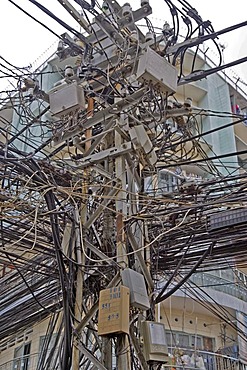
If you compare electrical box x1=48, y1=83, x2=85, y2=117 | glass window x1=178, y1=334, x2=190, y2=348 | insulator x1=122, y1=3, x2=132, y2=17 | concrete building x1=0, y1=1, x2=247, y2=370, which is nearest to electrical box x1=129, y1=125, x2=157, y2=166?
concrete building x1=0, y1=1, x2=247, y2=370

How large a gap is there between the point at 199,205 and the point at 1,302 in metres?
3.00

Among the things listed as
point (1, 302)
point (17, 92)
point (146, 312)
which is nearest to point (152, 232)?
point (146, 312)

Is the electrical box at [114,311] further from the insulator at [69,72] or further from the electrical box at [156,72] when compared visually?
the insulator at [69,72]

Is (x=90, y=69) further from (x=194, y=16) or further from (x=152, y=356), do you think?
(x=152, y=356)

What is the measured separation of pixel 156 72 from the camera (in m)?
3.48

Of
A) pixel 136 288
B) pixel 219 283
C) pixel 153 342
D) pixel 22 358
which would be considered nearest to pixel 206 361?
pixel 219 283

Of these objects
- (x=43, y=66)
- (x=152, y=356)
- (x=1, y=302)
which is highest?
(x=43, y=66)

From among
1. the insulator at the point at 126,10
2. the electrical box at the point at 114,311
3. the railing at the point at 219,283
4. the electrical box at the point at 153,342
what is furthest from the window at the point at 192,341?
the insulator at the point at 126,10

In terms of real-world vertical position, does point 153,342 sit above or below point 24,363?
below

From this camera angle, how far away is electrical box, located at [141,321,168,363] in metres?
3.16

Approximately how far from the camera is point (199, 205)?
386cm

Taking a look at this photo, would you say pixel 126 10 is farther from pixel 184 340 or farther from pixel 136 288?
pixel 184 340

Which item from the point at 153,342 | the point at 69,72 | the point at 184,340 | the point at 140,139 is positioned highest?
the point at 69,72

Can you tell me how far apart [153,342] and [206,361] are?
5.87 meters
